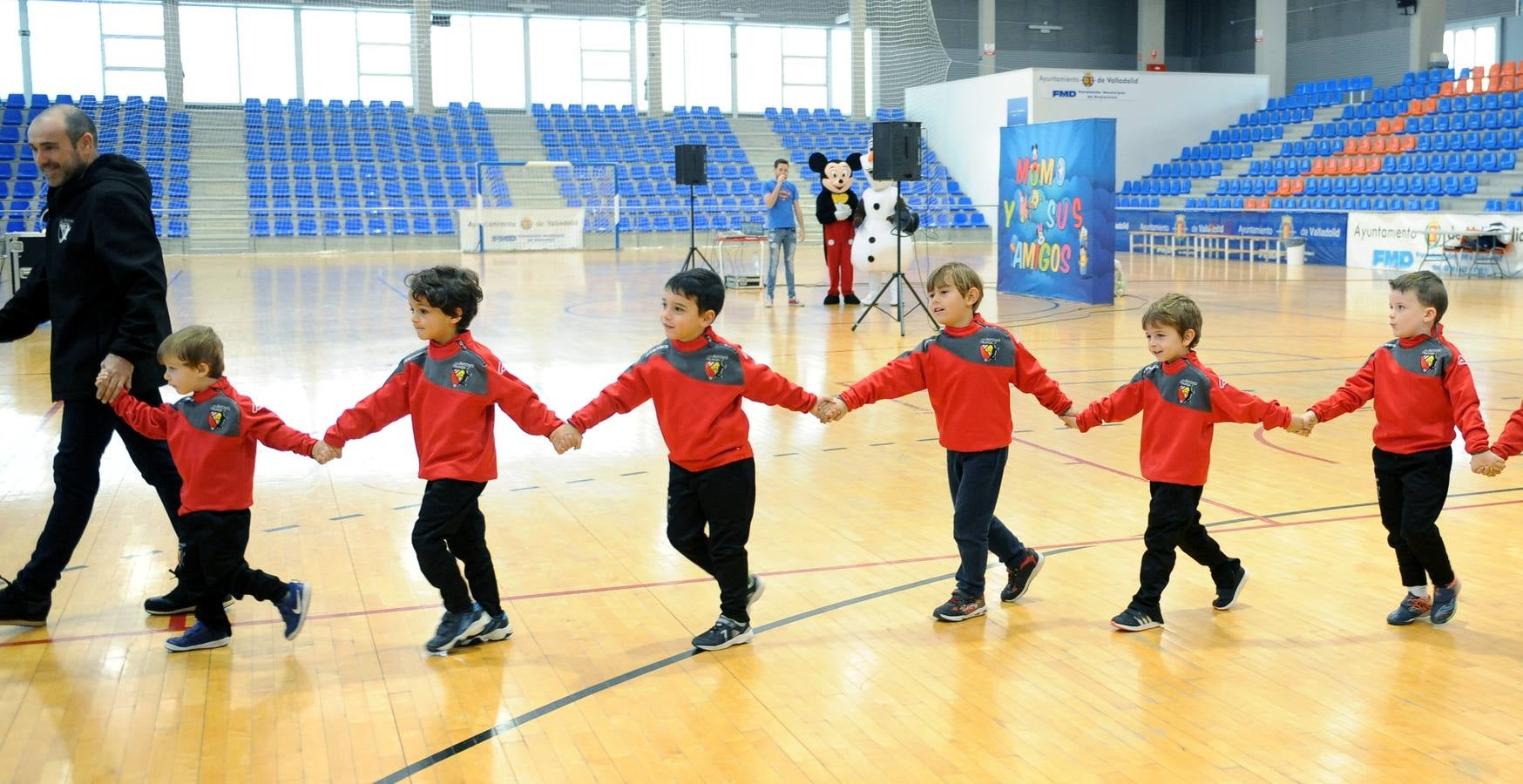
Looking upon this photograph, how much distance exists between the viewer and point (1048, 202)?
15.5 metres

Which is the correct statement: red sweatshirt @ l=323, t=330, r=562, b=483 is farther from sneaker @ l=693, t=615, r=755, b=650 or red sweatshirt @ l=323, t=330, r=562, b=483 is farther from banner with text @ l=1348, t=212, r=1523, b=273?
banner with text @ l=1348, t=212, r=1523, b=273

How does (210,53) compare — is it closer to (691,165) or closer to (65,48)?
(65,48)

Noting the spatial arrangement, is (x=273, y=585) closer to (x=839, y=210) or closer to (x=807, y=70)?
(x=839, y=210)

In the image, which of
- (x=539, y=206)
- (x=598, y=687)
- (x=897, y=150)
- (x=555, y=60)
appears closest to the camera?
(x=598, y=687)

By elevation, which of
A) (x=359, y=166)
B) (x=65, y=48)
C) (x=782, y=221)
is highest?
(x=65, y=48)

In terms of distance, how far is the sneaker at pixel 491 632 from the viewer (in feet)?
12.9

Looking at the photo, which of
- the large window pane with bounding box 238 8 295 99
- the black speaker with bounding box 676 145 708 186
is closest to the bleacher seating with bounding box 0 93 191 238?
the large window pane with bounding box 238 8 295 99

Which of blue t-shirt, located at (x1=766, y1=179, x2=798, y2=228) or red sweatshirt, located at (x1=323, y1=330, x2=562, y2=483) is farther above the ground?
blue t-shirt, located at (x1=766, y1=179, x2=798, y2=228)

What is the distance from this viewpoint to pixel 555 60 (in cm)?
3262

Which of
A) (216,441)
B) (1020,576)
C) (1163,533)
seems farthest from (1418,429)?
(216,441)

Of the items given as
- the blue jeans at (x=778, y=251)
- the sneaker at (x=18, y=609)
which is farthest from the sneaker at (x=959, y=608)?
the blue jeans at (x=778, y=251)

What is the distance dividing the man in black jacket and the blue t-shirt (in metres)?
10.7

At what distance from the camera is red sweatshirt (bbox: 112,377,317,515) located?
3803mm

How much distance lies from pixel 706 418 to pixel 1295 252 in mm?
20297
